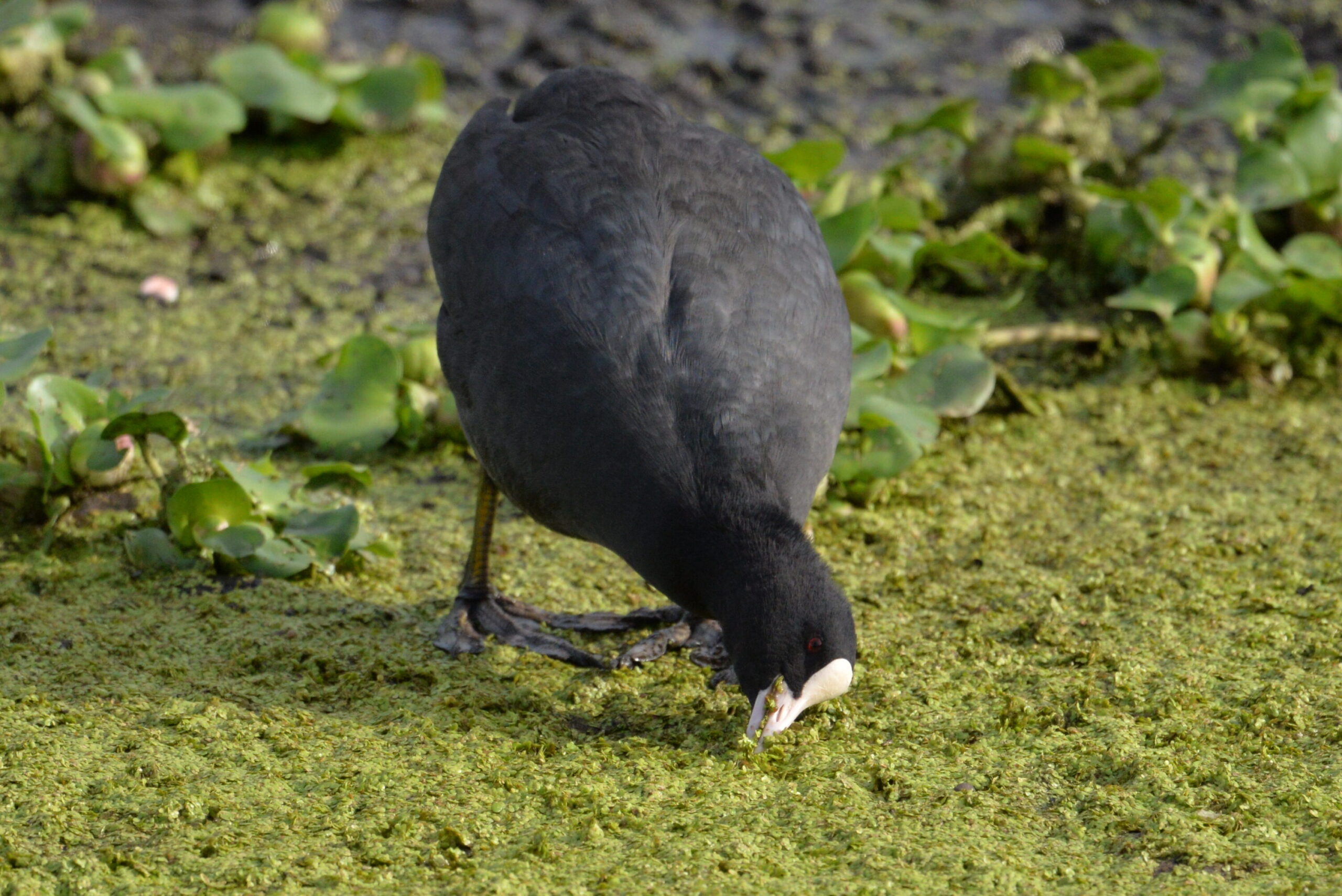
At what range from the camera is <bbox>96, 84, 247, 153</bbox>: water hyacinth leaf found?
6.45 meters

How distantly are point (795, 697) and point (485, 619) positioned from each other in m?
1.20

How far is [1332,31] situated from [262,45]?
20.5ft

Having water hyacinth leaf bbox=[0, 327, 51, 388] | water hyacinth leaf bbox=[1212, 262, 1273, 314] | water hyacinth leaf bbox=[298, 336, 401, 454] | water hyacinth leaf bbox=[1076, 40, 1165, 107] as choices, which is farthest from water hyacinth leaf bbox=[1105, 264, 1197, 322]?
water hyacinth leaf bbox=[0, 327, 51, 388]

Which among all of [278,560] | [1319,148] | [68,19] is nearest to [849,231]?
[1319,148]

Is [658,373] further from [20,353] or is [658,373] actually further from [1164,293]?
[1164,293]

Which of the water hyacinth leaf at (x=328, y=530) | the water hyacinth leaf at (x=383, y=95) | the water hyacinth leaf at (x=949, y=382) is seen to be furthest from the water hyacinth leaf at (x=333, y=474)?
the water hyacinth leaf at (x=383, y=95)

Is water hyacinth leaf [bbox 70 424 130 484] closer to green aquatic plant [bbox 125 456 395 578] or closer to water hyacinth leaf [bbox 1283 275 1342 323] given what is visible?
green aquatic plant [bbox 125 456 395 578]

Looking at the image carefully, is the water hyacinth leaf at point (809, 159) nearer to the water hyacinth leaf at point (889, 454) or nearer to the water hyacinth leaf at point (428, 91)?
the water hyacinth leaf at point (889, 454)

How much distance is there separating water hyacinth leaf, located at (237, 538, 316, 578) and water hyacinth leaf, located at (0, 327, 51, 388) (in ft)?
2.76

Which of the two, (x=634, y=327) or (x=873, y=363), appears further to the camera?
(x=873, y=363)

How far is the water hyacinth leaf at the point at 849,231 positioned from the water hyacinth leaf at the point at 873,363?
0.51m

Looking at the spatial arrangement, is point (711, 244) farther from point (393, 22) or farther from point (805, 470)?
point (393, 22)

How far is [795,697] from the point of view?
11.0 ft

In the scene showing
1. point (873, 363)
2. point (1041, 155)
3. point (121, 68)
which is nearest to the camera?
point (873, 363)
